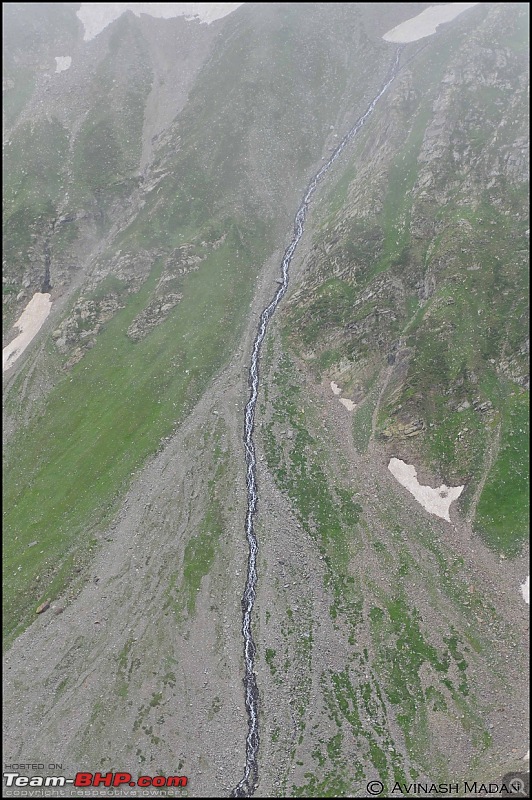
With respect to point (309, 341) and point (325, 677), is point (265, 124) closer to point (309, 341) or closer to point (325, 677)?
point (309, 341)

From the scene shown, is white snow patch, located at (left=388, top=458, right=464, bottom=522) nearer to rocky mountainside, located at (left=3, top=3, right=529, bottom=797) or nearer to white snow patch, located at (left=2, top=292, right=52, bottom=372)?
rocky mountainside, located at (left=3, top=3, right=529, bottom=797)

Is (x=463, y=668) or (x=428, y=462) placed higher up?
(x=428, y=462)

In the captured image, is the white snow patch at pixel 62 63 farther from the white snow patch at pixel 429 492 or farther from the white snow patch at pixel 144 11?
the white snow patch at pixel 429 492

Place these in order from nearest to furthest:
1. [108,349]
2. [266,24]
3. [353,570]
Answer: [353,570], [108,349], [266,24]

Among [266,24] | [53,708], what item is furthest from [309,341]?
[266,24]

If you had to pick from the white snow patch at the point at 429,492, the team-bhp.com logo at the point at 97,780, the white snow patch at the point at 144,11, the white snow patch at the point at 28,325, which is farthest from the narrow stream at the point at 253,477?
the white snow patch at the point at 144,11

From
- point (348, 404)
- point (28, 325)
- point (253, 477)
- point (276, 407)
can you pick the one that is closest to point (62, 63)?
point (28, 325)
